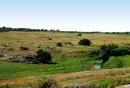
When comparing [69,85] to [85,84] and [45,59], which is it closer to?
[85,84]

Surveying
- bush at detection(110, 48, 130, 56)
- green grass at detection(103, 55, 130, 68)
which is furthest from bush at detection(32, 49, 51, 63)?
green grass at detection(103, 55, 130, 68)

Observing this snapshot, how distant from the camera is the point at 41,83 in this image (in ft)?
103

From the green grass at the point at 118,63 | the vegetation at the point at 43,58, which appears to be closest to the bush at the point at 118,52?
the green grass at the point at 118,63

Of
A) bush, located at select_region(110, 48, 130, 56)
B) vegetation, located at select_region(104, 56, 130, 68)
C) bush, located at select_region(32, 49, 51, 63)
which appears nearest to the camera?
vegetation, located at select_region(104, 56, 130, 68)

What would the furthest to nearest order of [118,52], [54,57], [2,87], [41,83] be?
[54,57] → [118,52] → [2,87] → [41,83]

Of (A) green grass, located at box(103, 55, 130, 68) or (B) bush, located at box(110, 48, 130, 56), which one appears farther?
(B) bush, located at box(110, 48, 130, 56)

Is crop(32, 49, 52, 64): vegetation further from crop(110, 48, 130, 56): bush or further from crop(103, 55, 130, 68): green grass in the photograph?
crop(103, 55, 130, 68): green grass

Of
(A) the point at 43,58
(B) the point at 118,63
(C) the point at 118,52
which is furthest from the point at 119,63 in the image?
(A) the point at 43,58

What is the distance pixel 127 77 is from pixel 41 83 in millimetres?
8306

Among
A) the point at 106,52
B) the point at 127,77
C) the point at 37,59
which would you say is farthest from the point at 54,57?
the point at 127,77

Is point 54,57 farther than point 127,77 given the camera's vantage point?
Yes

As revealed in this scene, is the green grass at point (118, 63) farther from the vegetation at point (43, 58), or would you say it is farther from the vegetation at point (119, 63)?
the vegetation at point (43, 58)

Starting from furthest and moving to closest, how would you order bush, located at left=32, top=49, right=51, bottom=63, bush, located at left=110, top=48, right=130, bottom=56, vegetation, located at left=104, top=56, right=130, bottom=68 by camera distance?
bush, located at left=32, top=49, right=51, bottom=63
bush, located at left=110, top=48, right=130, bottom=56
vegetation, located at left=104, top=56, right=130, bottom=68

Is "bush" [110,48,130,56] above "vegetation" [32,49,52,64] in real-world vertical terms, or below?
above
